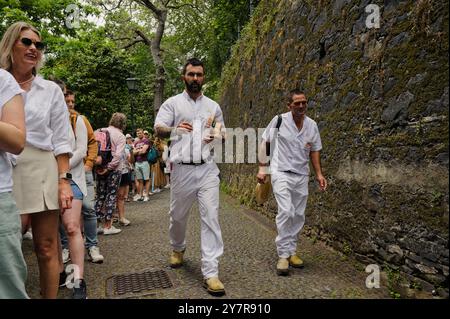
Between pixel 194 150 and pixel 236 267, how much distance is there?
1.45 m

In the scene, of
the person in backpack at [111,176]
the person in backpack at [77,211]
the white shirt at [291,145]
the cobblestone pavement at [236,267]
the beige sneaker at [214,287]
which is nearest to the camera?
the person in backpack at [77,211]

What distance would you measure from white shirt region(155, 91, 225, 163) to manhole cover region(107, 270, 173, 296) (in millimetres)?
1192

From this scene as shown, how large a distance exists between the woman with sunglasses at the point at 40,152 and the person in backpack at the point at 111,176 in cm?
332

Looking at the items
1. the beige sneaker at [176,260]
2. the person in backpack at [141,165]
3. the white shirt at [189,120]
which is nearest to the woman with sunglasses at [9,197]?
the white shirt at [189,120]

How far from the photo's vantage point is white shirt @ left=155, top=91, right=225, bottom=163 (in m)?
4.15

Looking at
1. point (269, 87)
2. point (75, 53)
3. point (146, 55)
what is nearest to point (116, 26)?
point (75, 53)

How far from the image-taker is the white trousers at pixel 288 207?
4602 mm

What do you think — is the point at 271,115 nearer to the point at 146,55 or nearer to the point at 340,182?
the point at 340,182

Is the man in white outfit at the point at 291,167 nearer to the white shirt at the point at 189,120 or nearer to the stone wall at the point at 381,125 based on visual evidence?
the stone wall at the point at 381,125
